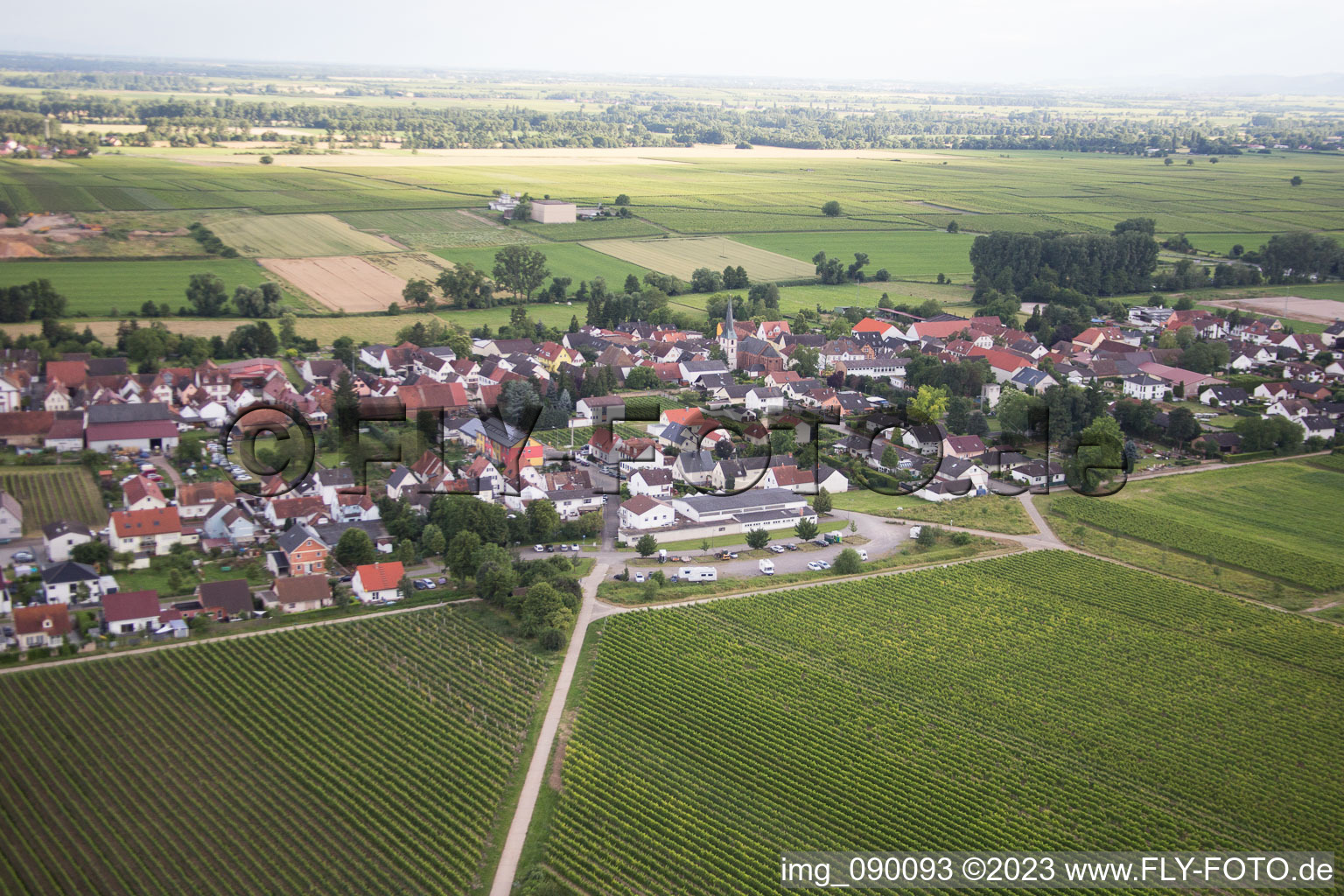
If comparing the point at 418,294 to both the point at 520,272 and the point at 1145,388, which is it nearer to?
the point at 520,272

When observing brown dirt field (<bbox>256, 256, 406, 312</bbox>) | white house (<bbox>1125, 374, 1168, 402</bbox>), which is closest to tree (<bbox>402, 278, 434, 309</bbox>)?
brown dirt field (<bbox>256, 256, 406, 312</bbox>)

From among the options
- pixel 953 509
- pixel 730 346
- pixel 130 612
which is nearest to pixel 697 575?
pixel 953 509

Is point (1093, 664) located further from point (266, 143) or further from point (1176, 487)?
point (266, 143)

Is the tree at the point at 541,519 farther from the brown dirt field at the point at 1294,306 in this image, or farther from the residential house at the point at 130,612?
the brown dirt field at the point at 1294,306

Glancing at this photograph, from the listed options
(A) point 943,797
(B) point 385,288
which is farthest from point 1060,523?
(B) point 385,288

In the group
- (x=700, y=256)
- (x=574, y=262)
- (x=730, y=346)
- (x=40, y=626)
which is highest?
(x=700, y=256)

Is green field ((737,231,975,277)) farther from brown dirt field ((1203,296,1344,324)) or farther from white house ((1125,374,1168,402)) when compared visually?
white house ((1125,374,1168,402))

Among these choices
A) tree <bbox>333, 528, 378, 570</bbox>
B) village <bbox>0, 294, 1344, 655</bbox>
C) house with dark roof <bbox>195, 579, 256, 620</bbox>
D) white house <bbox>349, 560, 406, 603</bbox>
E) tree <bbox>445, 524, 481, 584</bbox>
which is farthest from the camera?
tree <bbox>333, 528, 378, 570</bbox>
